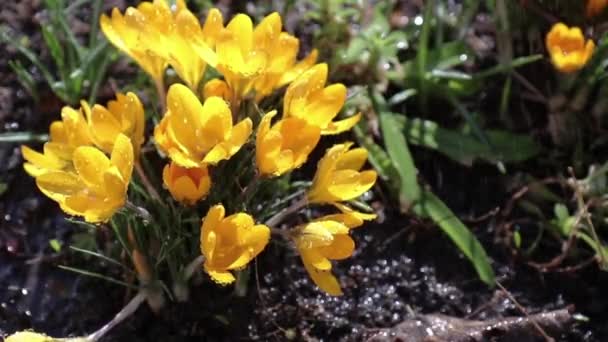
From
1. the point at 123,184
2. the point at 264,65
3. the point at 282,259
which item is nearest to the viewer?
the point at 123,184

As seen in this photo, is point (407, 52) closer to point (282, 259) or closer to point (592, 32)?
point (592, 32)

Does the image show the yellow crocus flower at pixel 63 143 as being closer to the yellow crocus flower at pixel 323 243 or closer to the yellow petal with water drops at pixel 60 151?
the yellow petal with water drops at pixel 60 151

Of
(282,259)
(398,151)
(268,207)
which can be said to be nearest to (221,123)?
(268,207)

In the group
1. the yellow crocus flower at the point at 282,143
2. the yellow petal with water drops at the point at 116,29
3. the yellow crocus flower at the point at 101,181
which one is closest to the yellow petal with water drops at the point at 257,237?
the yellow crocus flower at the point at 282,143

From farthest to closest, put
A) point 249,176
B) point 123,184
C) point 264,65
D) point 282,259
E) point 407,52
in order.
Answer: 1. point 407,52
2. point 282,259
3. point 249,176
4. point 264,65
5. point 123,184

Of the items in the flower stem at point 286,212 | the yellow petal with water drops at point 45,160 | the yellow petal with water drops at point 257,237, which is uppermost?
the yellow petal with water drops at point 257,237

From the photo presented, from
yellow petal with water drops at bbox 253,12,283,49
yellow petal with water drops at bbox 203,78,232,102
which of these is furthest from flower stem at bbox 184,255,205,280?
yellow petal with water drops at bbox 253,12,283,49

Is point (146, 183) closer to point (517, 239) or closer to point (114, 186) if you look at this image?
point (114, 186)

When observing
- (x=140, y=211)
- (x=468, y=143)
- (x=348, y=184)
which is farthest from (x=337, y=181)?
(x=468, y=143)
